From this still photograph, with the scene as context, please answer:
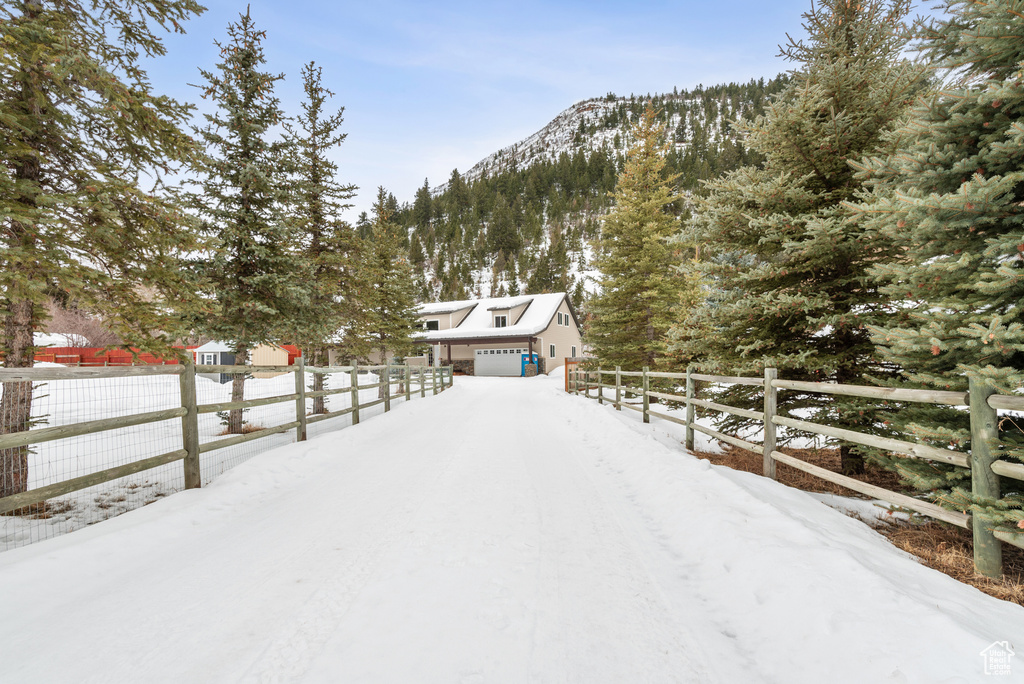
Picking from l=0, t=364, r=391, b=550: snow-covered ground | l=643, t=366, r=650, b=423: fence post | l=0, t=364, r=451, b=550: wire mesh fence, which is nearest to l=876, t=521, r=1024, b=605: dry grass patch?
l=643, t=366, r=650, b=423: fence post

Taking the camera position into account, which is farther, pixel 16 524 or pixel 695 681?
pixel 16 524

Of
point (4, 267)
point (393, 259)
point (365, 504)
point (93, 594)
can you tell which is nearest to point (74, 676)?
point (93, 594)

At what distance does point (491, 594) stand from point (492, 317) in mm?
34857

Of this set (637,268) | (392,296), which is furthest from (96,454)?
(392,296)

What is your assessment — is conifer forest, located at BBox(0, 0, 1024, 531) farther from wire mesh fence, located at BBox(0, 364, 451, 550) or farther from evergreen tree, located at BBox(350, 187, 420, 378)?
evergreen tree, located at BBox(350, 187, 420, 378)

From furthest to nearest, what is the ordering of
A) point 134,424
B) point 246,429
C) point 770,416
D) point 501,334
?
point 501,334 → point 246,429 → point 770,416 → point 134,424

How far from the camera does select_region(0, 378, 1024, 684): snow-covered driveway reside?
198cm

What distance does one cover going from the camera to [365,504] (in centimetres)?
416

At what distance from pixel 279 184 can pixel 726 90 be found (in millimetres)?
206889

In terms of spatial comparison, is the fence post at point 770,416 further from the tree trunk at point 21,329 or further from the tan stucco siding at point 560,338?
the tan stucco siding at point 560,338

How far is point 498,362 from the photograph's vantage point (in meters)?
34.6

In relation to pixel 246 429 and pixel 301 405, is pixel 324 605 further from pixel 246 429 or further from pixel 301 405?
pixel 246 429

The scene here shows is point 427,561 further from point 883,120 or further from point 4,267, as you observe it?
point 883,120

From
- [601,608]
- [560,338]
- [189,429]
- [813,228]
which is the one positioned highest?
[813,228]
